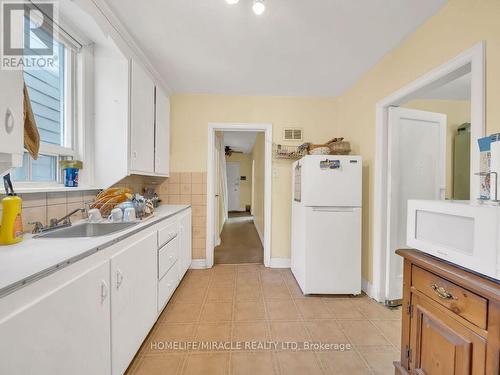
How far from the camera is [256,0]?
135cm

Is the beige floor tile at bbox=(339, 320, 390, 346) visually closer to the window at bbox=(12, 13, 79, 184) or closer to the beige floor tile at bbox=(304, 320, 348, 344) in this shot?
the beige floor tile at bbox=(304, 320, 348, 344)

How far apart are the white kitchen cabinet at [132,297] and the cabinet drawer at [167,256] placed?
102 mm

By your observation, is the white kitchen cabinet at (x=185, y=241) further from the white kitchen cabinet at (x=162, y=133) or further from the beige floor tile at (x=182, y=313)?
the white kitchen cabinet at (x=162, y=133)

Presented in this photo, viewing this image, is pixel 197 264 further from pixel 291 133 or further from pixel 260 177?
pixel 260 177

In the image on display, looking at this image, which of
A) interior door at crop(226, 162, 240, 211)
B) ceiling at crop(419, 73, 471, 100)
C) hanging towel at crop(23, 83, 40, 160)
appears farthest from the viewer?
interior door at crop(226, 162, 240, 211)

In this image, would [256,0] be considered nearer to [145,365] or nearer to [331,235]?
[331,235]

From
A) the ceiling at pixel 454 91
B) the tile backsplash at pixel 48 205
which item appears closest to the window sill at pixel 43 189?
the tile backsplash at pixel 48 205

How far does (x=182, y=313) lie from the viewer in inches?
74.4

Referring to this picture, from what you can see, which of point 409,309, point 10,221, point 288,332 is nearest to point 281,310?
point 288,332

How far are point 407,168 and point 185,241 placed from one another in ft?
8.29

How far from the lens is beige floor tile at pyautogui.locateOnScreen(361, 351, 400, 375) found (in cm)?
135

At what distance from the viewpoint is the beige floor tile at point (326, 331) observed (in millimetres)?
1605

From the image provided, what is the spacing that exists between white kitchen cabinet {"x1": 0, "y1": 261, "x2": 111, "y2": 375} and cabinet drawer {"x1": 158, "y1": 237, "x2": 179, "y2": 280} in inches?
26.7

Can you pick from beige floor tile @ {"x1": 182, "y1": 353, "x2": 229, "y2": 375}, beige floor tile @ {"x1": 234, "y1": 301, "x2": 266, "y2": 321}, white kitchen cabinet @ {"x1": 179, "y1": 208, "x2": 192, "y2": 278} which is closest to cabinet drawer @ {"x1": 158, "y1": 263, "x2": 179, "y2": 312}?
white kitchen cabinet @ {"x1": 179, "y1": 208, "x2": 192, "y2": 278}
